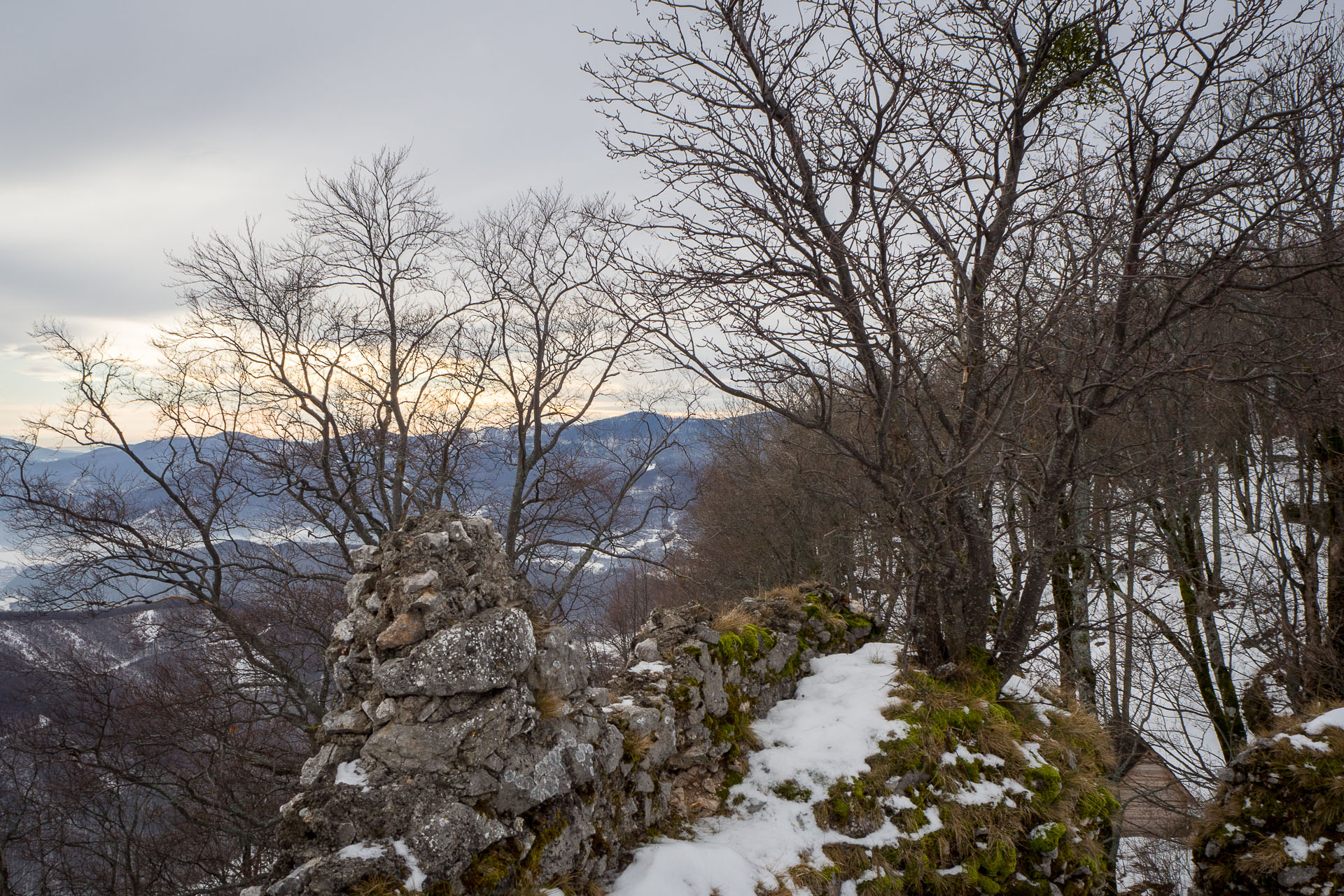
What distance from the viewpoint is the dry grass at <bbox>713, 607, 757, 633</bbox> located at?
6199mm

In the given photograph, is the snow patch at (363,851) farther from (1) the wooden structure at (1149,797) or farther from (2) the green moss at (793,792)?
Answer: (1) the wooden structure at (1149,797)

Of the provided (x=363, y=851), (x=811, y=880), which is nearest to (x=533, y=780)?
(x=363, y=851)

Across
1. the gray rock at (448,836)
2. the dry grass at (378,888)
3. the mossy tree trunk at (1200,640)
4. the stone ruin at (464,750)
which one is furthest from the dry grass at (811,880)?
the mossy tree trunk at (1200,640)

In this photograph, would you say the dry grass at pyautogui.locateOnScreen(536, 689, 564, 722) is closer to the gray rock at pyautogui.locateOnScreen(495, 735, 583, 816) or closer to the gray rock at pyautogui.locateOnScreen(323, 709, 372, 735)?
the gray rock at pyautogui.locateOnScreen(495, 735, 583, 816)

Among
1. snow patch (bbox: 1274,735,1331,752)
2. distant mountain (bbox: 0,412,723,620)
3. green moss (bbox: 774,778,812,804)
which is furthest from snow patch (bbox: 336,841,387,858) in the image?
distant mountain (bbox: 0,412,723,620)

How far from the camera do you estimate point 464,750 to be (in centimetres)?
339

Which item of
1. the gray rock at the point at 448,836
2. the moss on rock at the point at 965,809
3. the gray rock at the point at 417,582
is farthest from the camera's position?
the moss on rock at the point at 965,809

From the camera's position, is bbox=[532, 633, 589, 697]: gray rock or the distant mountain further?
the distant mountain

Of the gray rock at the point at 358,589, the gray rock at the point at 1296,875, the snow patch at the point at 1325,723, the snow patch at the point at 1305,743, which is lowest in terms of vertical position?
the gray rock at the point at 1296,875

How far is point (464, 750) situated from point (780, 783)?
2702 mm

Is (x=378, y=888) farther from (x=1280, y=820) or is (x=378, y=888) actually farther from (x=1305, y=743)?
(x=1305, y=743)

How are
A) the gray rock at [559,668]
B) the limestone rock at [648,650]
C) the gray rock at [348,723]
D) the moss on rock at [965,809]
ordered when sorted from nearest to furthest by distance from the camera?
the gray rock at [348,723], the gray rock at [559,668], the moss on rock at [965,809], the limestone rock at [648,650]

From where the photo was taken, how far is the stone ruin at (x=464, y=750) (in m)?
3.06

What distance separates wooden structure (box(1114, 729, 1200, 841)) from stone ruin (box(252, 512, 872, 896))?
684 centimetres
